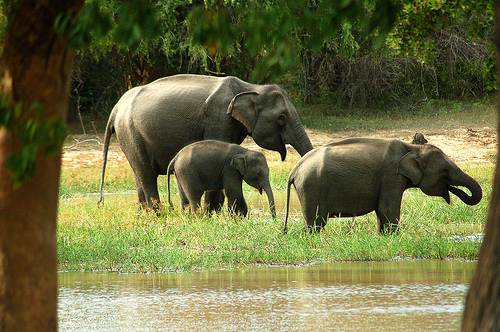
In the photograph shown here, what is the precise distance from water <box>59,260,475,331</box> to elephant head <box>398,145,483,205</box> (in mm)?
1254

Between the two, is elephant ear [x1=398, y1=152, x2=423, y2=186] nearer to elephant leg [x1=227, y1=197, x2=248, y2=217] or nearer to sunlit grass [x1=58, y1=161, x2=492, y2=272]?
sunlit grass [x1=58, y1=161, x2=492, y2=272]

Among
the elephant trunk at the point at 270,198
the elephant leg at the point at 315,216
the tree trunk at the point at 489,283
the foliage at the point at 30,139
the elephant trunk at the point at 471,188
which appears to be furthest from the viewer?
the elephant trunk at the point at 270,198

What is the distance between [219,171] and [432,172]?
2823mm

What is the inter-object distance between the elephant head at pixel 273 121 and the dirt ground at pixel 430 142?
7.52 metres

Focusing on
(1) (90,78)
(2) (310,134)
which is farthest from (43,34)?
(1) (90,78)

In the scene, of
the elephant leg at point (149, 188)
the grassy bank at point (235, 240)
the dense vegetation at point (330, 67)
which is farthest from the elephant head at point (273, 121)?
the dense vegetation at point (330, 67)

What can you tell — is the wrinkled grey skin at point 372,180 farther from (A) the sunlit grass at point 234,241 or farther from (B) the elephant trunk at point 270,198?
(B) the elephant trunk at point 270,198

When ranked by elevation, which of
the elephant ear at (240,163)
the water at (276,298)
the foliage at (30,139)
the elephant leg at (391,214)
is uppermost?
the foliage at (30,139)

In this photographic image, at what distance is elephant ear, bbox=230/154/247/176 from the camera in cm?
896

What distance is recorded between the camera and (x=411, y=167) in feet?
24.5

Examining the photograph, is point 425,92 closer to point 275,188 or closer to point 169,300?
point 275,188

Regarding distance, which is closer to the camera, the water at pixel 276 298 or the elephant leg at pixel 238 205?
the water at pixel 276 298

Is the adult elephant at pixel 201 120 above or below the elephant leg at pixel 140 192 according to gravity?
above

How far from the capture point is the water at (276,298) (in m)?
4.59
